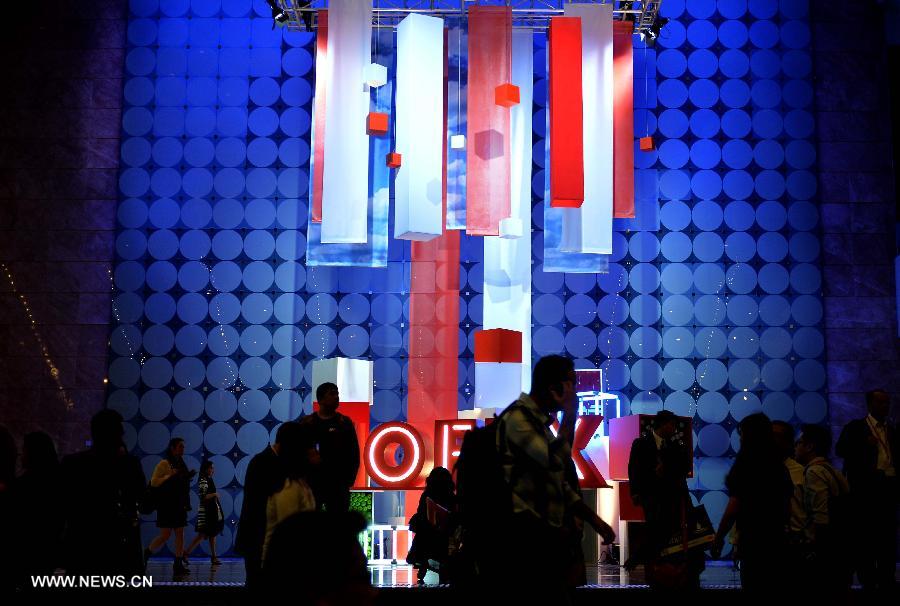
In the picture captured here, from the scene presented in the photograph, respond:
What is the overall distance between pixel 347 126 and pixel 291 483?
699cm

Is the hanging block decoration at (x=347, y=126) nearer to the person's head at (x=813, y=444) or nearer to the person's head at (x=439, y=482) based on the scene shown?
the person's head at (x=439, y=482)

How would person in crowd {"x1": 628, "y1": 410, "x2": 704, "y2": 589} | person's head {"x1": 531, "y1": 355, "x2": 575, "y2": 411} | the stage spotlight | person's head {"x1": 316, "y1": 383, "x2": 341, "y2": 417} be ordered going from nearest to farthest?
person's head {"x1": 531, "y1": 355, "x2": 575, "y2": 411} < person's head {"x1": 316, "y1": 383, "x2": 341, "y2": 417} < person in crowd {"x1": 628, "y1": 410, "x2": 704, "y2": 589} < the stage spotlight

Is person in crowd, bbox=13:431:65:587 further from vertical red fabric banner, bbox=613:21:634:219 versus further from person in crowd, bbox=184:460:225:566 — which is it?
vertical red fabric banner, bbox=613:21:634:219

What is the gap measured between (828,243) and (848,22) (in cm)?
303

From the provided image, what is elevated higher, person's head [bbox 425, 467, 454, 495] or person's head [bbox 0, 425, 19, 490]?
person's head [bbox 0, 425, 19, 490]

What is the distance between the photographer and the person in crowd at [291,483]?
5.27m

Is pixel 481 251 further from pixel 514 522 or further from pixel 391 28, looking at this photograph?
pixel 514 522

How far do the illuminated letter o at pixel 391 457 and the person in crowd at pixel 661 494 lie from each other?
335 cm

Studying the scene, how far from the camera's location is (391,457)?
10906mm

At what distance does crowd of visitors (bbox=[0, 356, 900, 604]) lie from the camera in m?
4.50

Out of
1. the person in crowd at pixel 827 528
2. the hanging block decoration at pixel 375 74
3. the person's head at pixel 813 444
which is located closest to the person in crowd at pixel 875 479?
the person's head at pixel 813 444

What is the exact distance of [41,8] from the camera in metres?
13.6

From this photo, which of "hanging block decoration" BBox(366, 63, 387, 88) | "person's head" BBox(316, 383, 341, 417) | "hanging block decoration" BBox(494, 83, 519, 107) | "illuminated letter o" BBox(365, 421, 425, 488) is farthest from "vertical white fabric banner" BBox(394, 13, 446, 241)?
"person's head" BBox(316, 383, 341, 417)

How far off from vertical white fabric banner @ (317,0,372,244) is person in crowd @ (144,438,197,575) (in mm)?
2973
